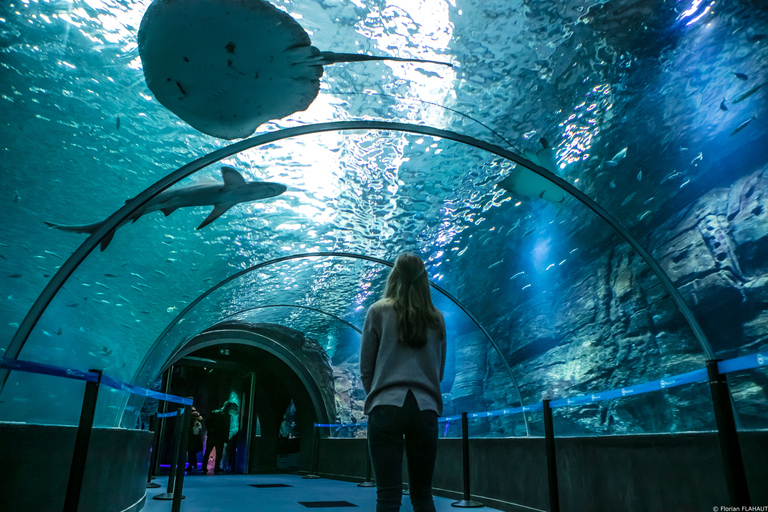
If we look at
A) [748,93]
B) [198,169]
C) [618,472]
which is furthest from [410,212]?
[618,472]

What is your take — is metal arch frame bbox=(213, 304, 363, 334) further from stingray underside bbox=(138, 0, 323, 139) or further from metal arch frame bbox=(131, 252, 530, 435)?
stingray underside bbox=(138, 0, 323, 139)

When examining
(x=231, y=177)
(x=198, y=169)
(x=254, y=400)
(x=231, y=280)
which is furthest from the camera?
(x=254, y=400)

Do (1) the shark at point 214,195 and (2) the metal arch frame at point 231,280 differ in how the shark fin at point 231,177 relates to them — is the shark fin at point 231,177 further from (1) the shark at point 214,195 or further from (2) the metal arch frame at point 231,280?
(2) the metal arch frame at point 231,280

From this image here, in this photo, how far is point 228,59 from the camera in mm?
3678

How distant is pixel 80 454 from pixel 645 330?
10290 mm

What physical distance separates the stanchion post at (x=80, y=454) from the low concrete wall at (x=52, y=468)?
0.31m

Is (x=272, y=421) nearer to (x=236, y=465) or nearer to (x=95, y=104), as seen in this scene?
(x=236, y=465)

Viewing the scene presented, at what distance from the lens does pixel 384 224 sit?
827 cm

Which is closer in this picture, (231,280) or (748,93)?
(748,93)

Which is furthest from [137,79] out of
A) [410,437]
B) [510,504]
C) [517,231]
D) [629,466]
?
[517,231]

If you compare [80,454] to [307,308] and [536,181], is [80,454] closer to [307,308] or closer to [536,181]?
[536,181]

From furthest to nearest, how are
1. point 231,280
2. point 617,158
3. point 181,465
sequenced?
point 231,280 → point 617,158 → point 181,465

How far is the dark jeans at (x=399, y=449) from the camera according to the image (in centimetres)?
186

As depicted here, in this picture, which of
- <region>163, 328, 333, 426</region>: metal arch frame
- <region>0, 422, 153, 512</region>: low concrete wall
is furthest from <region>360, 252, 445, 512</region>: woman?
<region>163, 328, 333, 426</region>: metal arch frame
